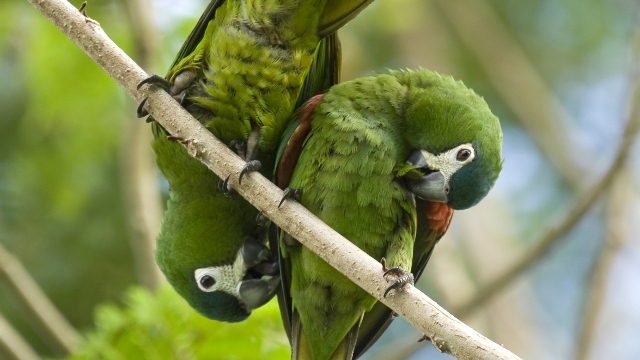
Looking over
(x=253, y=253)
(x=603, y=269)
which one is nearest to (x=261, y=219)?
(x=253, y=253)

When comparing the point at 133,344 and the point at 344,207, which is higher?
the point at 344,207

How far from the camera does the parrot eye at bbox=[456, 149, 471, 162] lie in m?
3.93

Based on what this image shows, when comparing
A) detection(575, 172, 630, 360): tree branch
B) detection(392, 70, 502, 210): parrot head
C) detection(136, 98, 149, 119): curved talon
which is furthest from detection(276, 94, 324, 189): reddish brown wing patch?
detection(575, 172, 630, 360): tree branch

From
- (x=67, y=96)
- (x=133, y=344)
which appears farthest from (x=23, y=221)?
(x=133, y=344)

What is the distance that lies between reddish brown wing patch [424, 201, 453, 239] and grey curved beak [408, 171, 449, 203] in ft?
0.71

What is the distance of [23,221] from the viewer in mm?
6258

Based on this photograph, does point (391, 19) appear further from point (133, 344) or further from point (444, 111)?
point (133, 344)

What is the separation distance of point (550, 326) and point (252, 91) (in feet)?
20.5

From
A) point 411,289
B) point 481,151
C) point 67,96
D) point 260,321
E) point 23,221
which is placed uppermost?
point 67,96

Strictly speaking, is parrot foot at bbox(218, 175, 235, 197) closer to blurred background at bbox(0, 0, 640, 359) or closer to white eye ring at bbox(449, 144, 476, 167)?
blurred background at bbox(0, 0, 640, 359)

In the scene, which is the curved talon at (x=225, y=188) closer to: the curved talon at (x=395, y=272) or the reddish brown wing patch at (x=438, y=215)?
the curved talon at (x=395, y=272)

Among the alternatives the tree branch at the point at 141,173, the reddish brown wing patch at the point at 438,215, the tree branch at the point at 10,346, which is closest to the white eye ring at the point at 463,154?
the reddish brown wing patch at the point at 438,215

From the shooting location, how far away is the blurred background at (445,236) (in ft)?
15.7

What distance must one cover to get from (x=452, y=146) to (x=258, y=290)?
4.49 ft
